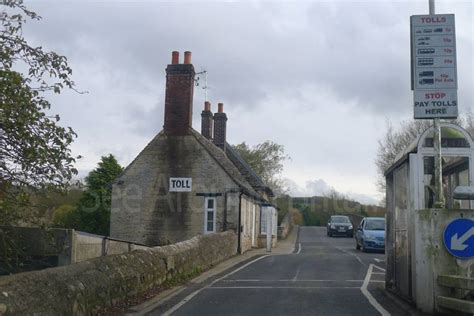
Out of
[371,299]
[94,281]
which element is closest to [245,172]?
[371,299]

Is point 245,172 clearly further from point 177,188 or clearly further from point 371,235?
point 371,235

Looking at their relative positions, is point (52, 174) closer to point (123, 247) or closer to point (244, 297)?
point (244, 297)

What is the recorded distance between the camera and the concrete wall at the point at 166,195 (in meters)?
28.5

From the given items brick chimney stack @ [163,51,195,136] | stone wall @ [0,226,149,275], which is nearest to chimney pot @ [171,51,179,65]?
brick chimney stack @ [163,51,195,136]

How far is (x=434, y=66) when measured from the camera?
385 inches

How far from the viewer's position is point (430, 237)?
911cm

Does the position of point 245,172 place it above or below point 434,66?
above

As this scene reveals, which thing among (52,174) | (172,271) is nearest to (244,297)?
(172,271)

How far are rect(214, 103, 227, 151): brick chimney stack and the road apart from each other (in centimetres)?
2204

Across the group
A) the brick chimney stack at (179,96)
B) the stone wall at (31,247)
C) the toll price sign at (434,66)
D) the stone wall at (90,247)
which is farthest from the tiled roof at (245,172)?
the toll price sign at (434,66)

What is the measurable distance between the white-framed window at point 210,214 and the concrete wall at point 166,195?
207mm

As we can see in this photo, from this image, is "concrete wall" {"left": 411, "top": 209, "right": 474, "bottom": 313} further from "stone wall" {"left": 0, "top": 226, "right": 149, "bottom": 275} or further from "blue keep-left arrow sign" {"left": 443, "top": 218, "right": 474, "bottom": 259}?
"stone wall" {"left": 0, "top": 226, "right": 149, "bottom": 275}

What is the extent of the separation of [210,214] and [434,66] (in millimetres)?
19940

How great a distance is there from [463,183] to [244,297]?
4.91m
